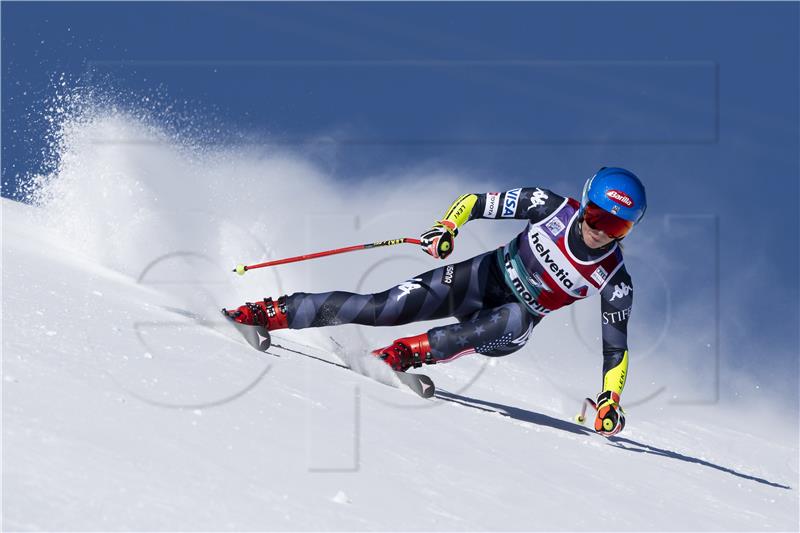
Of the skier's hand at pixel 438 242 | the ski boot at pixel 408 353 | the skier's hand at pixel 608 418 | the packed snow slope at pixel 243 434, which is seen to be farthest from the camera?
the ski boot at pixel 408 353

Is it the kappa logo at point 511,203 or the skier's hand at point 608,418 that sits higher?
the kappa logo at point 511,203

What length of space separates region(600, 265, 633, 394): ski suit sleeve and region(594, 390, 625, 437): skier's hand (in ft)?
0.96

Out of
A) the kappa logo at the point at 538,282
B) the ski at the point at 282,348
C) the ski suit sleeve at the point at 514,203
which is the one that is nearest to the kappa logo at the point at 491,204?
the ski suit sleeve at the point at 514,203

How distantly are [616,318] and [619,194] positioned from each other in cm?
85

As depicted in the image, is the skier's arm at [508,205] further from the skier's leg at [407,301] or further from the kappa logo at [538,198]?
the skier's leg at [407,301]

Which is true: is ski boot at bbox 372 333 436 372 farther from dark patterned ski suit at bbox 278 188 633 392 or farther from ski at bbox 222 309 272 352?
ski at bbox 222 309 272 352

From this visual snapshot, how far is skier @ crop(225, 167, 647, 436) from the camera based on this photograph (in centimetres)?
601

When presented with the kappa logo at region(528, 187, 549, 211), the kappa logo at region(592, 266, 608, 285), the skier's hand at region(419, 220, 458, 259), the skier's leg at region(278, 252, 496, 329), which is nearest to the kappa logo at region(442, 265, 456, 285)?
the skier's leg at region(278, 252, 496, 329)

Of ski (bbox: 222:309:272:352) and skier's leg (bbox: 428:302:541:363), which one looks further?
skier's leg (bbox: 428:302:541:363)

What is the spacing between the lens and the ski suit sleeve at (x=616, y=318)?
6234 mm

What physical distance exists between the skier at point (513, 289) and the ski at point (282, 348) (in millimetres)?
172

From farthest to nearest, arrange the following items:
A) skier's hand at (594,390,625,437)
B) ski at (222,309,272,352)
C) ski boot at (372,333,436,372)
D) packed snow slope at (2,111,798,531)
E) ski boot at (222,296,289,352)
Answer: ski boot at (372,333,436,372), ski boot at (222,296,289,352), skier's hand at (594,390,625,437), ski at (222,309,272,352), packed snow slope at (2,111,798,531)

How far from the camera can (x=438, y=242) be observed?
5.95 m

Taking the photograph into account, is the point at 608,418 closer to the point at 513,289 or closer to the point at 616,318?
the point at 616,318
